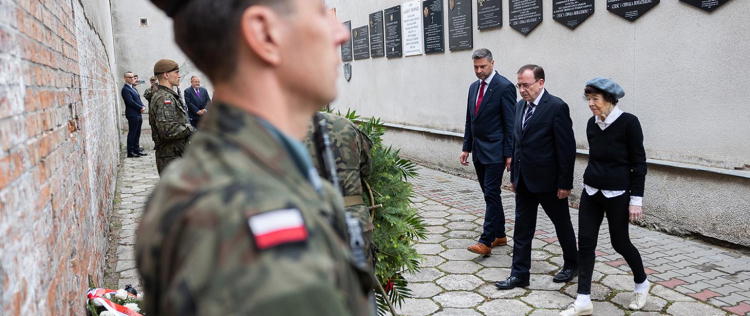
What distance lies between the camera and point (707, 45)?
5242 millimetres

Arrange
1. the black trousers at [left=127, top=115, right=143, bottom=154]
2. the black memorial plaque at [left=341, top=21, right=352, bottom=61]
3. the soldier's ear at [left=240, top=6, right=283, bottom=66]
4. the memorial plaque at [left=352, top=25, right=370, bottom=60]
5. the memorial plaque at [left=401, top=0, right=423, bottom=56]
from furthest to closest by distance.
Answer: the black memorial plaque at [left=341, top=21, right=352, bottom=61]
the memorial plaque at [left=352, top=25, right=370, bottom=60]
the black trousers at [left=127, top=115, right=143, bottom=154]
the memorial plaque at [left=401, top=0, right=423, bottom=56]
the soldier's ear at [left=240, top=6, right=283, bottom=66]

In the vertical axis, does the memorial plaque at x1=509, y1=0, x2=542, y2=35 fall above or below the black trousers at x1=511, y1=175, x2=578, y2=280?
above

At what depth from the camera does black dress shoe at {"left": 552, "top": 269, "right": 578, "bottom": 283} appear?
4594 mm

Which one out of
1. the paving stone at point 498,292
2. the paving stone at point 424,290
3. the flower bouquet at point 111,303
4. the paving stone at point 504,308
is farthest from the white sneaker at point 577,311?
the flower bouquet at point 111,303

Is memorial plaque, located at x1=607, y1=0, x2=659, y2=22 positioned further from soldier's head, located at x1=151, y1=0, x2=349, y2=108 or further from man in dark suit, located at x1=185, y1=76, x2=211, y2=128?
man in dark suit, located at x1=185, y1=76, x2=211, y2=128

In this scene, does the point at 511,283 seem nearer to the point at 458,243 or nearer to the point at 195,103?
the point at 458,243

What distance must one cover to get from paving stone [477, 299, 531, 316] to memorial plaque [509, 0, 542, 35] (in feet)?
13.8

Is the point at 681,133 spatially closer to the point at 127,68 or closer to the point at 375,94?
the point at 375,94

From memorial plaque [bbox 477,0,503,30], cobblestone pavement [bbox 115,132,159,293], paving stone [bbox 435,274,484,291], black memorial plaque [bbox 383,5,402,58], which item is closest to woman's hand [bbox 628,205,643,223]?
paving stone [bbox 435,274,484,291]

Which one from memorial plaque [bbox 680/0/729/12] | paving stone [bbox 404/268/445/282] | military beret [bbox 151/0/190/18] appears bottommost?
paving stone [bbox 404/268/445/282]

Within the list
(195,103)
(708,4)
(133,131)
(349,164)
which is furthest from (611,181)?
(133,131)

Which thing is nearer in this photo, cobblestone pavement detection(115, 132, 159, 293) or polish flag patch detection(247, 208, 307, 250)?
polish flag patch detection(247, 208, 307, 250)

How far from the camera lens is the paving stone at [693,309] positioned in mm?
3903

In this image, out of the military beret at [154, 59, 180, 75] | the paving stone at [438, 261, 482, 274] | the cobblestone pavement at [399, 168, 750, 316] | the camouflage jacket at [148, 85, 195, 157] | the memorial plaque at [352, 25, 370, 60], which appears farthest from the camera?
the memorial plaque at [352, 25, 370, 60]
